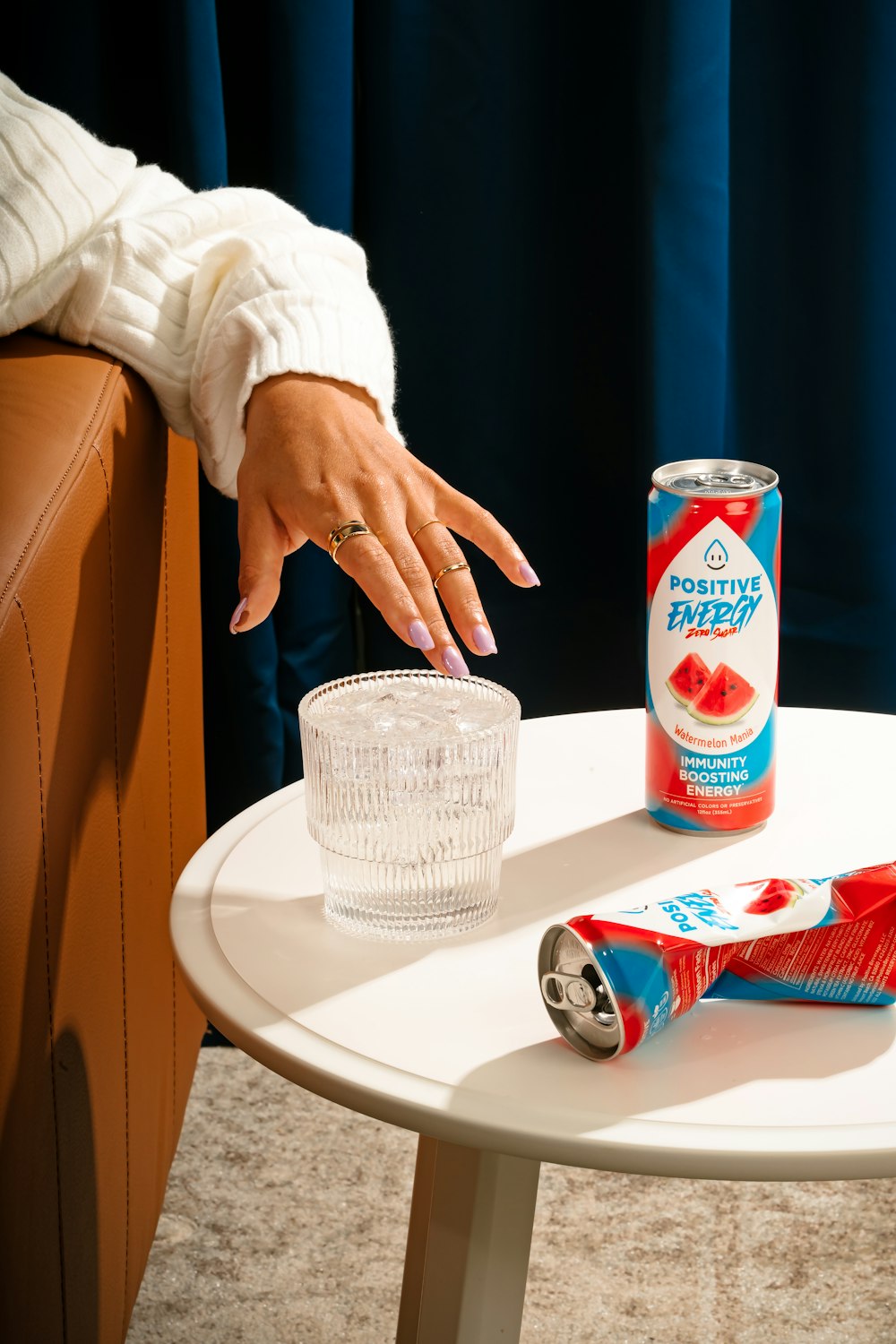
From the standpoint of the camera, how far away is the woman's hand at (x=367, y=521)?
813 millimetres

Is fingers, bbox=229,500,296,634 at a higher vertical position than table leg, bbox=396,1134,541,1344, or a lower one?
higher

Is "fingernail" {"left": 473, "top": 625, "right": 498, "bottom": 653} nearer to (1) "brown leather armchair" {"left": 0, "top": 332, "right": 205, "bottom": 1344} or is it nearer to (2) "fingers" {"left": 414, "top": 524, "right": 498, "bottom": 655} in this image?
(2) "fingers" {"left": 414, "top": 524, "right": 498, "bottom": 655}

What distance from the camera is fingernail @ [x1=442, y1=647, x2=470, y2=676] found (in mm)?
784

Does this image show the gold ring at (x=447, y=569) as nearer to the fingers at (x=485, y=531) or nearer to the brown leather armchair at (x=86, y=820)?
the fingers at (x=485, y=531)

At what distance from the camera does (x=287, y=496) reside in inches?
34.6

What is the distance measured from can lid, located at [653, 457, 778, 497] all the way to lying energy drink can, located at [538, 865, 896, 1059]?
0.22 meters

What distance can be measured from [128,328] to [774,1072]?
689 millimetres

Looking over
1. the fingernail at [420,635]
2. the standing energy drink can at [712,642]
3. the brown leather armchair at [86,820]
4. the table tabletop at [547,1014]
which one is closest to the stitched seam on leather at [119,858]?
the brown leather armchair at [86,820]

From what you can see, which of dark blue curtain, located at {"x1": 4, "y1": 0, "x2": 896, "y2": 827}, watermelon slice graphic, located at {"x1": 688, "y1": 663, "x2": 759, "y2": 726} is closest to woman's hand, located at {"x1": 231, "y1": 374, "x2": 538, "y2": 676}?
watermelon slice graphic, located at {"x1": 688, "y1": 663, "x2": 759, "y2": 726}

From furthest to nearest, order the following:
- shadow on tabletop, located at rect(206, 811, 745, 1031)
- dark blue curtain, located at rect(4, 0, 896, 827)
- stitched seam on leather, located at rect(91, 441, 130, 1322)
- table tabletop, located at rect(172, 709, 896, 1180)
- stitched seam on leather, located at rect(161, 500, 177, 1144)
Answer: dark blue curtain, located at rect(4, 0, 896, 827) → stitched seam on leather, located at rect(161, 500, 177, 1144) → stitched seam on leather, located at rect(91, 441, 130, 1322) → shadow on tabletop, located at rect(206, 811, 745, 1031) → table tabletop, located at rect(172, 709, 896, 1180)

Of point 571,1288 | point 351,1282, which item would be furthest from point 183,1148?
point 571,1288

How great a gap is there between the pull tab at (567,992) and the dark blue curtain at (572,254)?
33.8 inches

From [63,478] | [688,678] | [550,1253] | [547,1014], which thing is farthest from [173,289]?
[550,1253]

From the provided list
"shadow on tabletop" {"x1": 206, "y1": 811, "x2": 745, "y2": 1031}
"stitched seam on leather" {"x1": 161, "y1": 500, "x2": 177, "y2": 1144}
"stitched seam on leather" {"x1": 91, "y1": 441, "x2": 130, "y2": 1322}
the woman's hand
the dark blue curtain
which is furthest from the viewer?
the dark blue curtain
